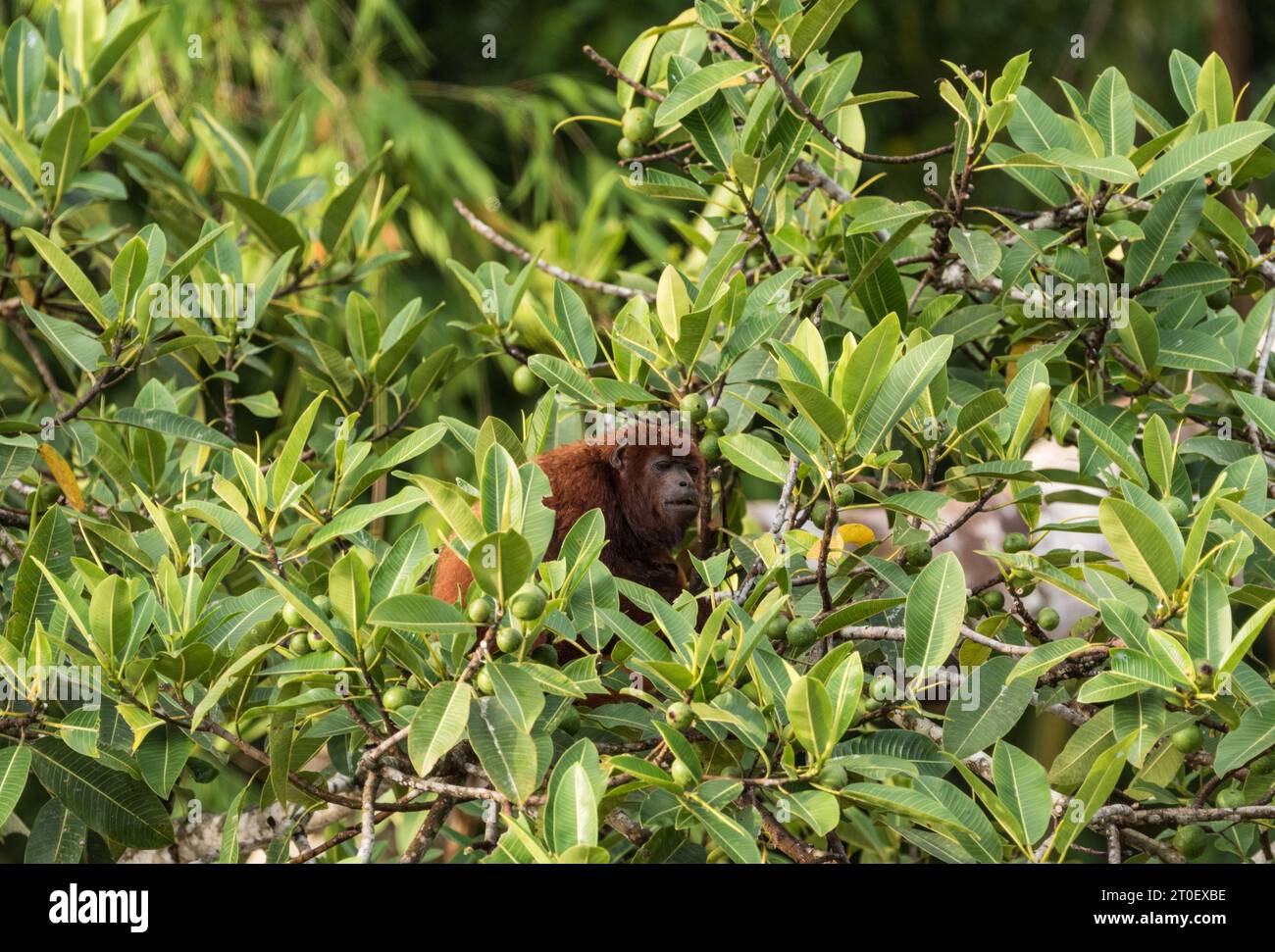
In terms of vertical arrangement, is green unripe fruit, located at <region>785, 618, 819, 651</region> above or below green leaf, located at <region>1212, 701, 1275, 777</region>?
above

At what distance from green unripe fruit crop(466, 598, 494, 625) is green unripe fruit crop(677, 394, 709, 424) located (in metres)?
0.64

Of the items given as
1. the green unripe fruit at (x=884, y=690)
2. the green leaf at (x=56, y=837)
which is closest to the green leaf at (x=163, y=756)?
Result: the green leaf at (x=56, y=837)

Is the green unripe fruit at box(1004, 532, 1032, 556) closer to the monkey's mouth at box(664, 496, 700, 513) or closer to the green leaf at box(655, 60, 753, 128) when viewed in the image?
the green leaf at box(655, 60, 753, 128)

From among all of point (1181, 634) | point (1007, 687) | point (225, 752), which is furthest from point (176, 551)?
point (1181, 634)

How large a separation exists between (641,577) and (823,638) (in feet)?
3.98

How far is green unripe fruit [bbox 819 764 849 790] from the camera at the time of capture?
1.80m

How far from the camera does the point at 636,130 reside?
8.77ft

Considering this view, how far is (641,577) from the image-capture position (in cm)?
334

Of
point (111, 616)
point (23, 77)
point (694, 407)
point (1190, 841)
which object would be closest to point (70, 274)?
point (111, 616)

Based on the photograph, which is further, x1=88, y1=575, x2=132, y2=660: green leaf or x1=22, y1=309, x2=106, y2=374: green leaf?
x1=22, y1=309, x2=106, y2=374: green leaf

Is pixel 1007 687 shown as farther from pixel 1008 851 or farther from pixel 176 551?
pixel 176 551

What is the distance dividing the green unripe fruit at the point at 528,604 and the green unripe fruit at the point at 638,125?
4.05ft

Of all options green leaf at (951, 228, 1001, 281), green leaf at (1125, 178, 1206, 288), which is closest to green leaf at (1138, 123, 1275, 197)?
green leaf at (1125, 178, 1206, 288)

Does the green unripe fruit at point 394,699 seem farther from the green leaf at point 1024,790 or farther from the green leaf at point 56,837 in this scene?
the green leaf at point 1024,790
